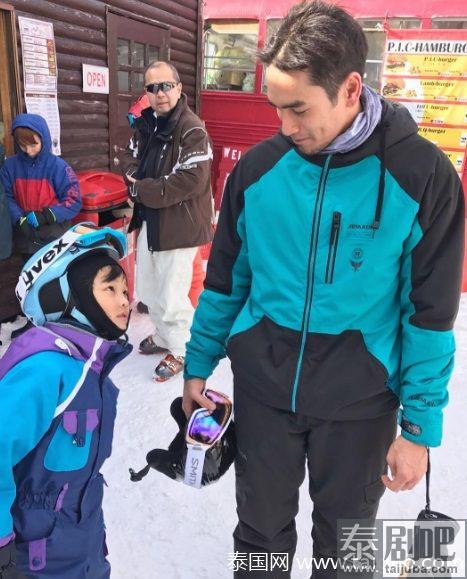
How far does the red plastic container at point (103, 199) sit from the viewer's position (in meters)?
4.20

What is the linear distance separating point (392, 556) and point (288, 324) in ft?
4.54

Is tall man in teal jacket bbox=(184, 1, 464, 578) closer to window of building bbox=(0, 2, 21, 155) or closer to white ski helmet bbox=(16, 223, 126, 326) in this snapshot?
white ski helmet bbox=(16, 223, 126, 326)

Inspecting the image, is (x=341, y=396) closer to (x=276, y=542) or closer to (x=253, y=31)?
(x=276, y=542)

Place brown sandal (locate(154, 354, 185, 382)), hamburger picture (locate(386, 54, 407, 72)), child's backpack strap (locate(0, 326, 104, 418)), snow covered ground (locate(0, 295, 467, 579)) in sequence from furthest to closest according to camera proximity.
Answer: hamburger picture (locate(386, 54, 407, 72)), brown sandal (locate(154, 354, 185, 382)), snow covered ground (locate(0, 295, 467, 579)), child's backpack strap (locate(0, 326, 104, 418))

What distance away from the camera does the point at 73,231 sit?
5.44 ft

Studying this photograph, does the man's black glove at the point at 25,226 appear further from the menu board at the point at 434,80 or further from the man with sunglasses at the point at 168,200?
the menu board at the point at 434,80

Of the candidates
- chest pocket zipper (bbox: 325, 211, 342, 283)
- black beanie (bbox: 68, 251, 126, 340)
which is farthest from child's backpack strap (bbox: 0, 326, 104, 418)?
chest pocket zipper (bbox: 325, 211, 342, 283)

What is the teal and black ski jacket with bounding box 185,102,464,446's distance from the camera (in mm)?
1323

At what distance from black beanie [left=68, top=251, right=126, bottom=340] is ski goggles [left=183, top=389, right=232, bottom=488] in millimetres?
400

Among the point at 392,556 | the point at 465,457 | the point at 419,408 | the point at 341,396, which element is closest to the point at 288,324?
the point at 341,396

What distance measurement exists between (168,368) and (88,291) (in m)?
2.29

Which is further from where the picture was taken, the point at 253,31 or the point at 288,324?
the point at 253,31

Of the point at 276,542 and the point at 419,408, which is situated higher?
the point at 419,408

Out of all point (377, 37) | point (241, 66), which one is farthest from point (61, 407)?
point (241, 66)
